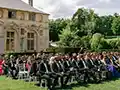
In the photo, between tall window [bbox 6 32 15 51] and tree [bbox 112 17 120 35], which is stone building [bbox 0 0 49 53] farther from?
tree [bbox 112 17 120 35]

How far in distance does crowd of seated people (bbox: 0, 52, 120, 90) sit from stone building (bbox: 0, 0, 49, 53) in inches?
894

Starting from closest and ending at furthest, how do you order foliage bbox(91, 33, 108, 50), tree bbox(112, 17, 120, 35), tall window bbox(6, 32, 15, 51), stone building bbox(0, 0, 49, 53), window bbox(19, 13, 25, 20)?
stone building bbox(0, 0, 49, 53) → tall window bbox(6, 32, 15, 51) → window bbox(19, 13, 25, 20) → foliage bbox(91, 33, 108, 50) → tree bbox(112, 17, 120, 35)

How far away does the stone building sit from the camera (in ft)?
134

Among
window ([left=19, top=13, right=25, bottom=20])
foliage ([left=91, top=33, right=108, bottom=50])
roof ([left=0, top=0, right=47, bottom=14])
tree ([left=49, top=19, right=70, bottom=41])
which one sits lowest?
foliage ([left=91, top=33, right=108, bottom=50])

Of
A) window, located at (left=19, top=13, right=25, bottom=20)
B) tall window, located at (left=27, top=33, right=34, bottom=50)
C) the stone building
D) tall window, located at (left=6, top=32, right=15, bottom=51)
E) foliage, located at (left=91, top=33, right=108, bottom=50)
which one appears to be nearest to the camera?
the stone building

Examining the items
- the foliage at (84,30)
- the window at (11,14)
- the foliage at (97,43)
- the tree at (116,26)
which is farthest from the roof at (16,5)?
the tree at (116,26)

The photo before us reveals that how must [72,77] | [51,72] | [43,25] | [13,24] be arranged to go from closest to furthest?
[51,72], [72,77], [13,24], [43,25]

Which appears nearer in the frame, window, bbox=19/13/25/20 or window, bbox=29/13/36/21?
window, bbox=19/13/25/20

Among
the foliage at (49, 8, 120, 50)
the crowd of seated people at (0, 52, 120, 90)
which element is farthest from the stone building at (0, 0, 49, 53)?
the crowd of seated people at (0, 52, 120, 90)

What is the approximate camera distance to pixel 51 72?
12.8m

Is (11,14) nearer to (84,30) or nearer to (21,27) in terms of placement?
(21,27)

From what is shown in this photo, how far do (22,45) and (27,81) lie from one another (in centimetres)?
2875

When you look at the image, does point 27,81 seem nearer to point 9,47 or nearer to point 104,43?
point 9,47

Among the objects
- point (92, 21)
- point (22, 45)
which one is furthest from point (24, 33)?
point (92, 21)
